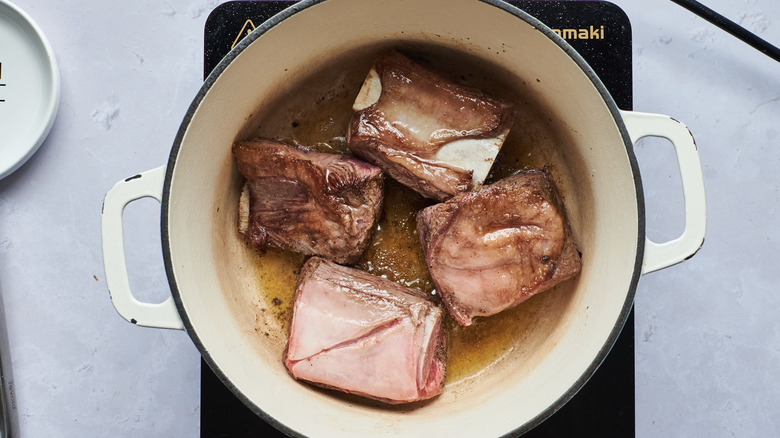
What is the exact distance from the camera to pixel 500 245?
1472mm

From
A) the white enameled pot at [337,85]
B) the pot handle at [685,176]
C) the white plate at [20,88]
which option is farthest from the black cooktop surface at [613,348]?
the white plate at [20,88]

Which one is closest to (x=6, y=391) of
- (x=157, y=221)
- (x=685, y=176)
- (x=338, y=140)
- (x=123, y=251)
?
(x=157, y=221)

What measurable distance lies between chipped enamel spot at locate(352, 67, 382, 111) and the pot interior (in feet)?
0.30

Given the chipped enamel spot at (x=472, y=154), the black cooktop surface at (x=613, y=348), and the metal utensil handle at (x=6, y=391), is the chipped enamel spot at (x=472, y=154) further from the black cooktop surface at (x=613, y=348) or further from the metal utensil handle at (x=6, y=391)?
the metal utensil handle at (x=6, y=391)

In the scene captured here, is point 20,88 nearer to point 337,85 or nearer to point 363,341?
point 337,85

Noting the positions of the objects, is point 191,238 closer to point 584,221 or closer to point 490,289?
point 490,289

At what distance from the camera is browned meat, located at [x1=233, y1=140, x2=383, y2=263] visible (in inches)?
59.1

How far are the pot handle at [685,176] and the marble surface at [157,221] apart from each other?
0.39m

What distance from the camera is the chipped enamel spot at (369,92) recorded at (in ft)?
4.97

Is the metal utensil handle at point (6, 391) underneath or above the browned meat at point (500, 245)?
underneath

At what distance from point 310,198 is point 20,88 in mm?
895

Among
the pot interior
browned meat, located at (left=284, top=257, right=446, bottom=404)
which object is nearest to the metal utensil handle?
the pot interior

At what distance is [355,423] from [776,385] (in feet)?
3.73

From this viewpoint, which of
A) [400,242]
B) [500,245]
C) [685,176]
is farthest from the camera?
[400,242]
